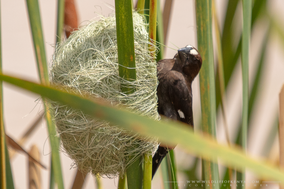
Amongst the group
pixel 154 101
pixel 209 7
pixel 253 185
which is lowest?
pixel 253 185

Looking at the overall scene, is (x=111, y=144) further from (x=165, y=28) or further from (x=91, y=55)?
(x=165, y=28)

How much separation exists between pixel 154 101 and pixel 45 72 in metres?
0.21

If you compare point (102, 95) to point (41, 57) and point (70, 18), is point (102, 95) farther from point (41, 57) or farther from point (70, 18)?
point (70, 18)

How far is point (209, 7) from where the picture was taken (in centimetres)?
37

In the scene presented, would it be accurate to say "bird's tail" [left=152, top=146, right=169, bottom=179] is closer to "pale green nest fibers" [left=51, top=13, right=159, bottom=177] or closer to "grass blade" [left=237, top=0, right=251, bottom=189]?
"pale green nest fibers" [left=51, top=13, right=159, bottom=177]

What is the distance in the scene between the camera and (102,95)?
339 millimetres

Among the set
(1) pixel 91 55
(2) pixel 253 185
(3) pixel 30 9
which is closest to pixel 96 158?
(1) pixel 91 55

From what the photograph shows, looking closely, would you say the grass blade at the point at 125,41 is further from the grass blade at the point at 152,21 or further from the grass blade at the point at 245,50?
the grass blade at the point at 245,50

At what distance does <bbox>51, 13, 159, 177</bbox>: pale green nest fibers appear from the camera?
336mm

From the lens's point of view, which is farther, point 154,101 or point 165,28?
point 165,28

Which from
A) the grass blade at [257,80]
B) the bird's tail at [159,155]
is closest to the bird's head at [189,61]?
the bird's tail at [159,155]

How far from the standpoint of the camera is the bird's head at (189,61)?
367mm

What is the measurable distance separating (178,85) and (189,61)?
0.04 metres

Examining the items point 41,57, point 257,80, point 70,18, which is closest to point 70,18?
point 70,18
